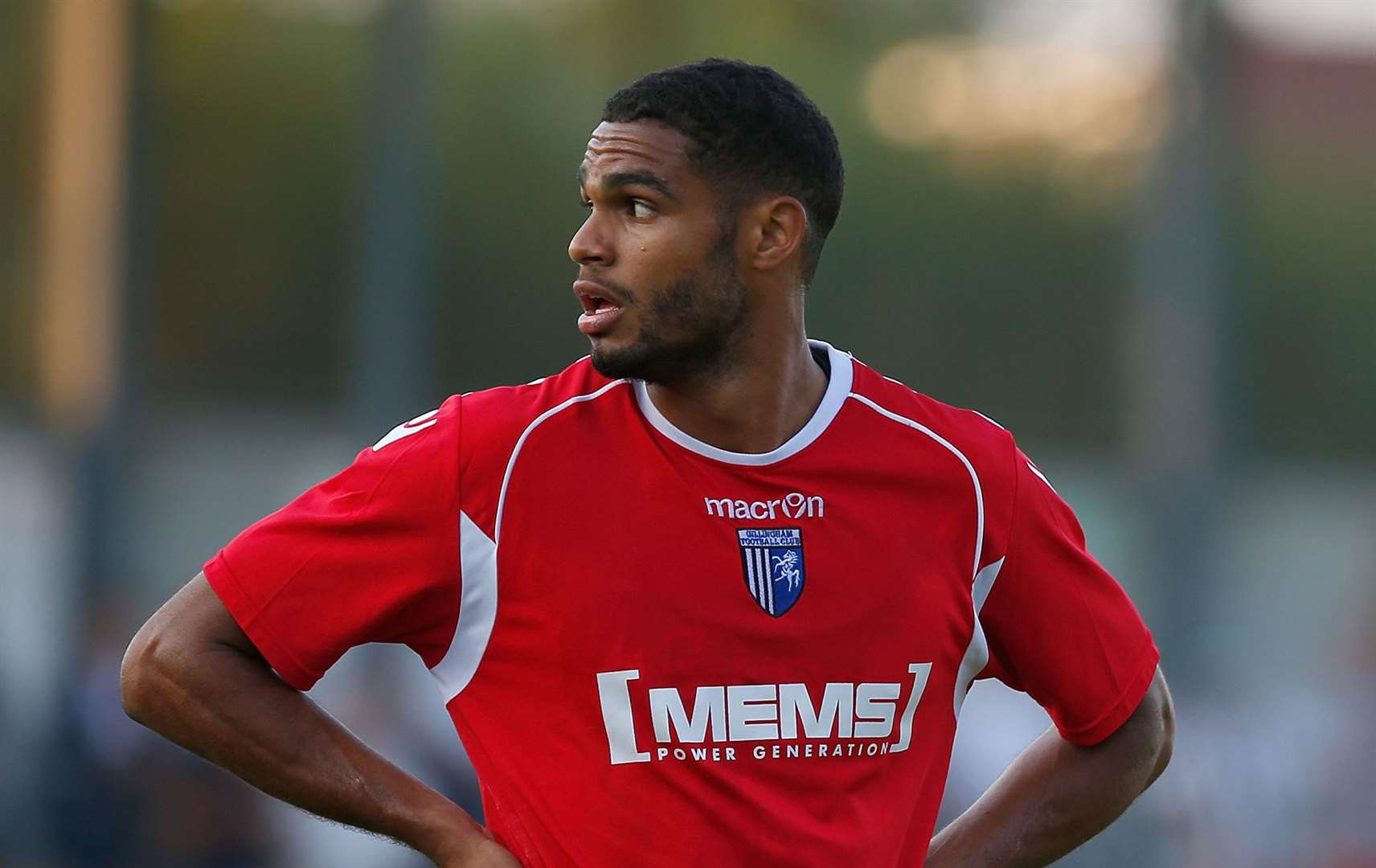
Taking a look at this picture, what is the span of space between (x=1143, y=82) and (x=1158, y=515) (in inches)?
116

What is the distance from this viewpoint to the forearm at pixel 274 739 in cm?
294

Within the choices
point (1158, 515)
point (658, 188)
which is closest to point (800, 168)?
point (658, 188)

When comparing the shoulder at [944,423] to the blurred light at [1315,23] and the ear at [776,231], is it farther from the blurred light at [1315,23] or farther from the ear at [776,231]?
→ the blurred light at [1315,23]

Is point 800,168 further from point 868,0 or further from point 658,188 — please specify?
point 868,0

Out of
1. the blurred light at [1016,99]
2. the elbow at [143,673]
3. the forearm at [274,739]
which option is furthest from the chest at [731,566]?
the blurred light at [1016,99]

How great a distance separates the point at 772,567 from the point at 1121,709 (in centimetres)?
79

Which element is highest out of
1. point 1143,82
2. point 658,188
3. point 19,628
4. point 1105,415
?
point 1143,82

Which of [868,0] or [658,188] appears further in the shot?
[868,0]

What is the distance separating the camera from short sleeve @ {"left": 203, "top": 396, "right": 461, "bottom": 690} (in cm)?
296

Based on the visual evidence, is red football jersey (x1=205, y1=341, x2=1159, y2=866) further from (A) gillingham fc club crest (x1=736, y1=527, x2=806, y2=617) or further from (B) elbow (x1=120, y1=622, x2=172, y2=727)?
(B) elbow (x1=120, y1=622, x2=172, y2=727)

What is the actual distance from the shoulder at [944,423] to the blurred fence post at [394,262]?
855 centimetres

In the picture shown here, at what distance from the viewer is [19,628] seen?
10.9 metres

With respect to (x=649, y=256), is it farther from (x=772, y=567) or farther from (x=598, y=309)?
(x=772, y=567)

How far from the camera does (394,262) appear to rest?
38.4ft
